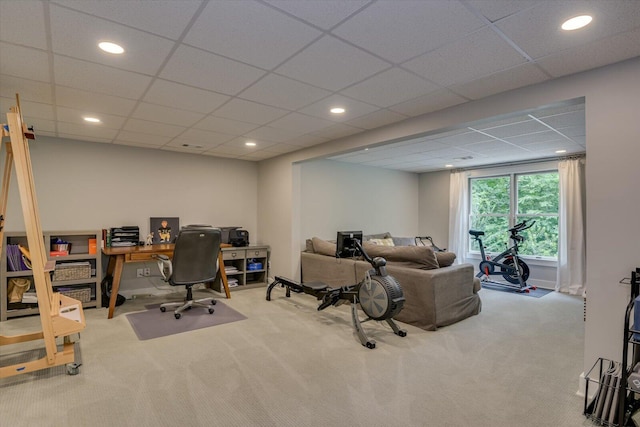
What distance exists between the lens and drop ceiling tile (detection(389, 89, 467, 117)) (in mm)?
2795

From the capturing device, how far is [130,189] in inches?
195

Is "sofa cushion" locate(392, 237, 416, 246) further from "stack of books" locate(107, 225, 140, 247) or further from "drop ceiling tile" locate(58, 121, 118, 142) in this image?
"drop ceiling tile" locate(58, 121, 118, 142)

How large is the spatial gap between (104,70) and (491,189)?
23.0 feet

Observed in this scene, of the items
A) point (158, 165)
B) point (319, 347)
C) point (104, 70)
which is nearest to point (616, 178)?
point (319, 347)

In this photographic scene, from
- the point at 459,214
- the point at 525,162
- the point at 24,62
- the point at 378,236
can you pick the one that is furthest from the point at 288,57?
the point at 459,214

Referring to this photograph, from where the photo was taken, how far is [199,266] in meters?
4.03

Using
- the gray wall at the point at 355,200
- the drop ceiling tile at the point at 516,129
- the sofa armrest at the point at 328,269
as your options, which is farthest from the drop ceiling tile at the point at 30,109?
the drop ceiling tile at the point at 516,129

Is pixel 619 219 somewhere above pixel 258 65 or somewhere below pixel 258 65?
below

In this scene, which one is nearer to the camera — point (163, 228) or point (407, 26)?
point (407, 26)

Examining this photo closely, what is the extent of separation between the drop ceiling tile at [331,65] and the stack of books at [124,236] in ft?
12.2

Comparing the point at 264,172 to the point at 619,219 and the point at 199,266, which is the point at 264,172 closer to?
the point at 199,266

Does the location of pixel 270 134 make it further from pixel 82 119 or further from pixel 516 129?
pixel 516 129

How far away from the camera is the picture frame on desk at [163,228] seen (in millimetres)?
5105

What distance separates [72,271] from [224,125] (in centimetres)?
277
